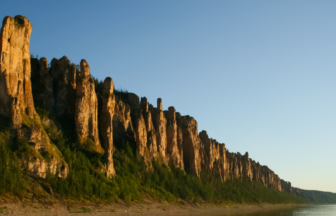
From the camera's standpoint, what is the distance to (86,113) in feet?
209

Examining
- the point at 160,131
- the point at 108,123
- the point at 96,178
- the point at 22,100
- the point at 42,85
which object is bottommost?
the point at 96,178

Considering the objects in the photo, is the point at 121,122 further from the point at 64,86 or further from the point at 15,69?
the point at 15,69

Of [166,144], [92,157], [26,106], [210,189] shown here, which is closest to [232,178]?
[210,189]

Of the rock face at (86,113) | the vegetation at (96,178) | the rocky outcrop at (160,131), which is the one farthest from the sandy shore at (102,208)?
the rocky outcrop at (160,131)

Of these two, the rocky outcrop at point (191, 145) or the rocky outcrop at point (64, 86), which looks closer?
the rocky outcrop at point (64, 86)

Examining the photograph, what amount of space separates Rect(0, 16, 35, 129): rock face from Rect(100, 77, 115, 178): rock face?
51.6 feet

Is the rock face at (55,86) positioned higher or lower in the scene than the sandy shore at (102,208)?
higher

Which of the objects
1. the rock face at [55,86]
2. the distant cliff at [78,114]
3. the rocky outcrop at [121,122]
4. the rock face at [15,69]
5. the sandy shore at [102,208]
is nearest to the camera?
the sandy shore at [102,208]

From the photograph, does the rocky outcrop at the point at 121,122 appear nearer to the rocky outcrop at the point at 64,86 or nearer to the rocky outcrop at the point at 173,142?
the rocky outcrop at the point at 64,86

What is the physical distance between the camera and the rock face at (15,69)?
162ft

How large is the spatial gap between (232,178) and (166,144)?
4649cm

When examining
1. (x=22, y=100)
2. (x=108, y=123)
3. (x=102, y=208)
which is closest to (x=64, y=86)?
(x=108, y=123)

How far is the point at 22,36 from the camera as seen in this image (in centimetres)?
5441

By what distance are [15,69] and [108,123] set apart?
20.6 metres
